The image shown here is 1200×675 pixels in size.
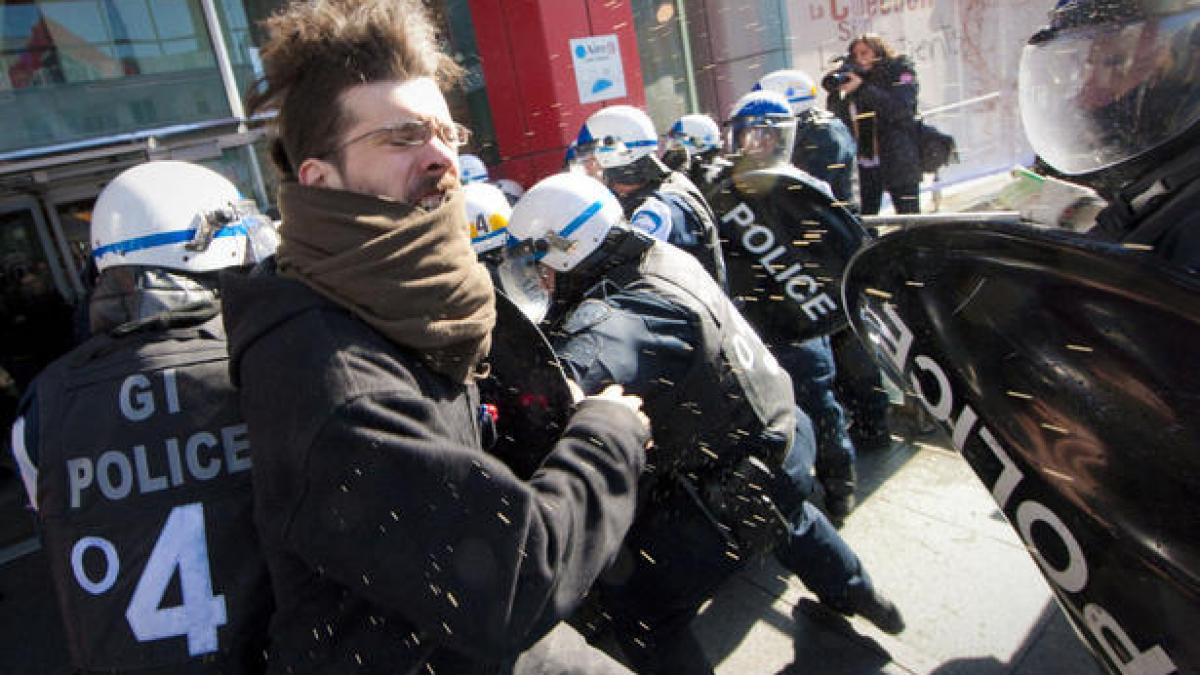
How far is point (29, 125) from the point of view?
7.34m

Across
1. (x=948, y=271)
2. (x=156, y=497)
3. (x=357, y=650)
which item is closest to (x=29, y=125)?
(x=156, y=497)

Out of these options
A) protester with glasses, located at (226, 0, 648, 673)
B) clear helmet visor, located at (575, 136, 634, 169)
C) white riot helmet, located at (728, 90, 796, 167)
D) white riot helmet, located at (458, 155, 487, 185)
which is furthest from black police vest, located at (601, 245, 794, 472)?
white riot helmet, located at (458, 155, 487, 185)

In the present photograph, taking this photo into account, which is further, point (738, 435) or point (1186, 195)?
point (738, 435)

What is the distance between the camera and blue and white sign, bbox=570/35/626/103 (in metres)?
8.16

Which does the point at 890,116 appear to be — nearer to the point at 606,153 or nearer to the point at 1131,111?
the point at 606,153

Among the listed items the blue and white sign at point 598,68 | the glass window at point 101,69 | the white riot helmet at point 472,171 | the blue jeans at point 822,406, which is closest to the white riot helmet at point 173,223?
the blue jeans at point 822,406

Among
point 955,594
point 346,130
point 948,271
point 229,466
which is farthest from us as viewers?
point 955,594

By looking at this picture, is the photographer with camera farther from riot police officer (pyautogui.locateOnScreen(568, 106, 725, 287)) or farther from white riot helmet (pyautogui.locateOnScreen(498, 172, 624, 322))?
white riot helmet (pyautogui.locateOnScreen(498, 172, 624, 322))

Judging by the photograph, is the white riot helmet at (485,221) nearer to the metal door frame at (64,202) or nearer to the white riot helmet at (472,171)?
the white riot helmet at (472,171)

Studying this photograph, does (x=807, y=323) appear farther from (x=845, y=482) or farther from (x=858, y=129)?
(x=858, y=129)

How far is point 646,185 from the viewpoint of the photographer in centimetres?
448

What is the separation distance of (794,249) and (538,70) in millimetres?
5404

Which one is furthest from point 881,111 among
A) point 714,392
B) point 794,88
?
point 714,392

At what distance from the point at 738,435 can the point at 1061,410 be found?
4.35 ft
